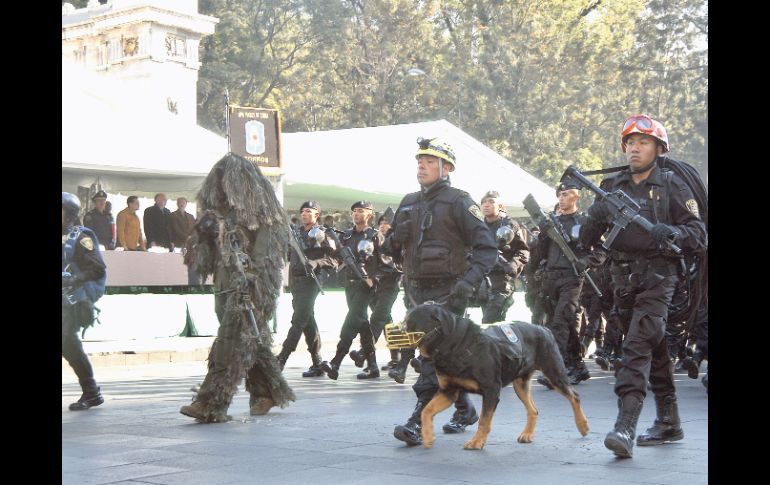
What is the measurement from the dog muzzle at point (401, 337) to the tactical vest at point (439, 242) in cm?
90

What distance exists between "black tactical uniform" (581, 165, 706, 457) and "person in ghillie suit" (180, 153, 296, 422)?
2.82m

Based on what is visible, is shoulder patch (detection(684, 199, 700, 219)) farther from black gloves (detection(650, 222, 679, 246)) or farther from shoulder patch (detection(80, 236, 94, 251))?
shoulder patch (detection(80, 236, 94, 251))

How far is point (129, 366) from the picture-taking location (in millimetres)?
16500

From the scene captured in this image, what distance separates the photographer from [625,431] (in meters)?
7.04

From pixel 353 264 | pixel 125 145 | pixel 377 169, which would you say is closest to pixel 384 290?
pixel 353 264

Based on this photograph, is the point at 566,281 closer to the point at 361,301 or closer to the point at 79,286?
the point at 361,301

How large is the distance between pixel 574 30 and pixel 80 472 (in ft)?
144

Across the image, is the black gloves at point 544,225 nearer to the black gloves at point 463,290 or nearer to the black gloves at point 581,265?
the black gloves at point 581,265

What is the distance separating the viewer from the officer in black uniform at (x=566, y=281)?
12.1 m

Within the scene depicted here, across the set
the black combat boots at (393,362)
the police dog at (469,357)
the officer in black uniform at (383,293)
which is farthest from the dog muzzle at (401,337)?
the officer in black uniform at (383,293)

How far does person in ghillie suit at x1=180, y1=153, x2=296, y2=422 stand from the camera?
30.0 ft

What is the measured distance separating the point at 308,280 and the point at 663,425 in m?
6.42
